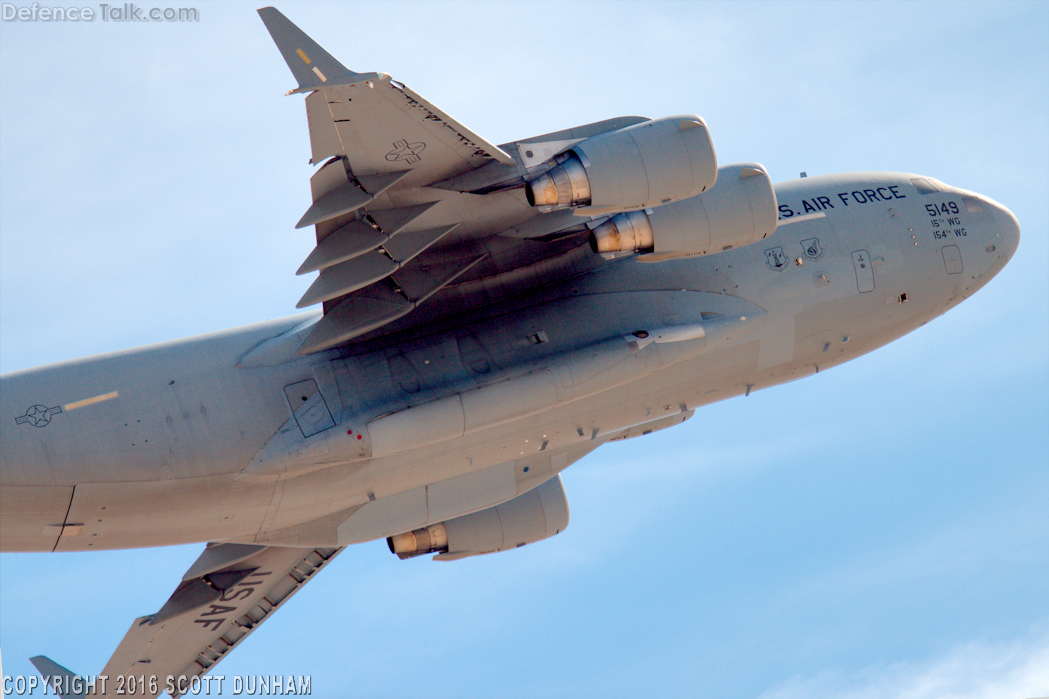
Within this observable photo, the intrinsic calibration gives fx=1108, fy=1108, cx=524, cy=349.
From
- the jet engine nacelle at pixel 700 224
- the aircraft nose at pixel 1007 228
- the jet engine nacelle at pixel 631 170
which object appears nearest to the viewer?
the jet engine nacelle at pixel 631 170

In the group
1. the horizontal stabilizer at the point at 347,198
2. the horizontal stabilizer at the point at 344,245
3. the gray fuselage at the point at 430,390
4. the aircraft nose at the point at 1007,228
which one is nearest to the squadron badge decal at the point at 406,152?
the horizontal stabilizer at the point at 347,198

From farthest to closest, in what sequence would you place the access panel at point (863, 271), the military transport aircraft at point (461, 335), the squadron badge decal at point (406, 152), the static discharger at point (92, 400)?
the access panel at point (863, 271) < the static discharger at point (92, 400) < the military transport aircraft at point (461, 335) < the squadron badge decal at point (406, 152)

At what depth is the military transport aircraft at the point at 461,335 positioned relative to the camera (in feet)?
39.9

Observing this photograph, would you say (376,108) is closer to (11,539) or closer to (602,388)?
(602,388)

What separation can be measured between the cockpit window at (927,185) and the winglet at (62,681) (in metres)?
15.0

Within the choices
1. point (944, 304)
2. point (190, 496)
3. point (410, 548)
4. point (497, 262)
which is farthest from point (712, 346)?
point (190, 496)

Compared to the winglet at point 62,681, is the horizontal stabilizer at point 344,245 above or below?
above

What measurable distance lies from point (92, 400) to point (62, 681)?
699 cm

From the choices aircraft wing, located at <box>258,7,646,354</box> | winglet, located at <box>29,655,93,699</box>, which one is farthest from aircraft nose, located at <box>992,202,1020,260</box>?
winglet, located at <box>29,655,93,699</box>

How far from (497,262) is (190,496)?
15.6 feet

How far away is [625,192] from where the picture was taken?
11969mm

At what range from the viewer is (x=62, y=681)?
58.1 feet

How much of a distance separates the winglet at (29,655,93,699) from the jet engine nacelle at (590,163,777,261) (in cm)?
1121

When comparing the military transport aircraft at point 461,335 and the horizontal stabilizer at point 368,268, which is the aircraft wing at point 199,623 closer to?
the military transport aircraft at point 461,335
